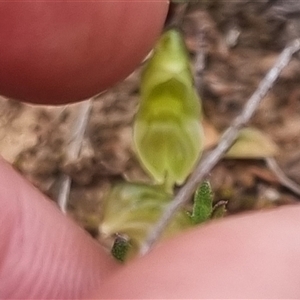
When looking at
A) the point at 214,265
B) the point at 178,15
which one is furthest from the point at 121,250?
the point at 178,15

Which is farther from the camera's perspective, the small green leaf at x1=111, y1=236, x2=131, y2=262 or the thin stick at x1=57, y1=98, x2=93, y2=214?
the thin stick at x1=57, y1=98, x2=93, y2=214

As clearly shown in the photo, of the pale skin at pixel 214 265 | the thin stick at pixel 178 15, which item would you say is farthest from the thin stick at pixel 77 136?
the pale skin at pixel 214 265

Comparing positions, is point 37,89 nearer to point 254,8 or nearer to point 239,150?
point 239,150

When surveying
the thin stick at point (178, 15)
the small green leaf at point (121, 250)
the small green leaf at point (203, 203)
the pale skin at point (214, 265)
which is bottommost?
the thin stick at point (178, 15)

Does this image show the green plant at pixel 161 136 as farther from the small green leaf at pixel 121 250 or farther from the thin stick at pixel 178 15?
the thin stick at pixel 178 15

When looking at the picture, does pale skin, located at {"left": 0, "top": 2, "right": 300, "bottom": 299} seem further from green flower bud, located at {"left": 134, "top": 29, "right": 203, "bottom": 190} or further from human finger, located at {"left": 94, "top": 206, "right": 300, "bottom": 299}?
green flower bud, located at {"left": 134, "top": 29, "right": 203, "bottom": 190}

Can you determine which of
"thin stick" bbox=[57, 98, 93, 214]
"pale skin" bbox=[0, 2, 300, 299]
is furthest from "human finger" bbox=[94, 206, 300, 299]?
"thin stick" bbox=[57, 98, 93, 214]

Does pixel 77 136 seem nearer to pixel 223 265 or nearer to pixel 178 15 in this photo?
pixel 178 15
